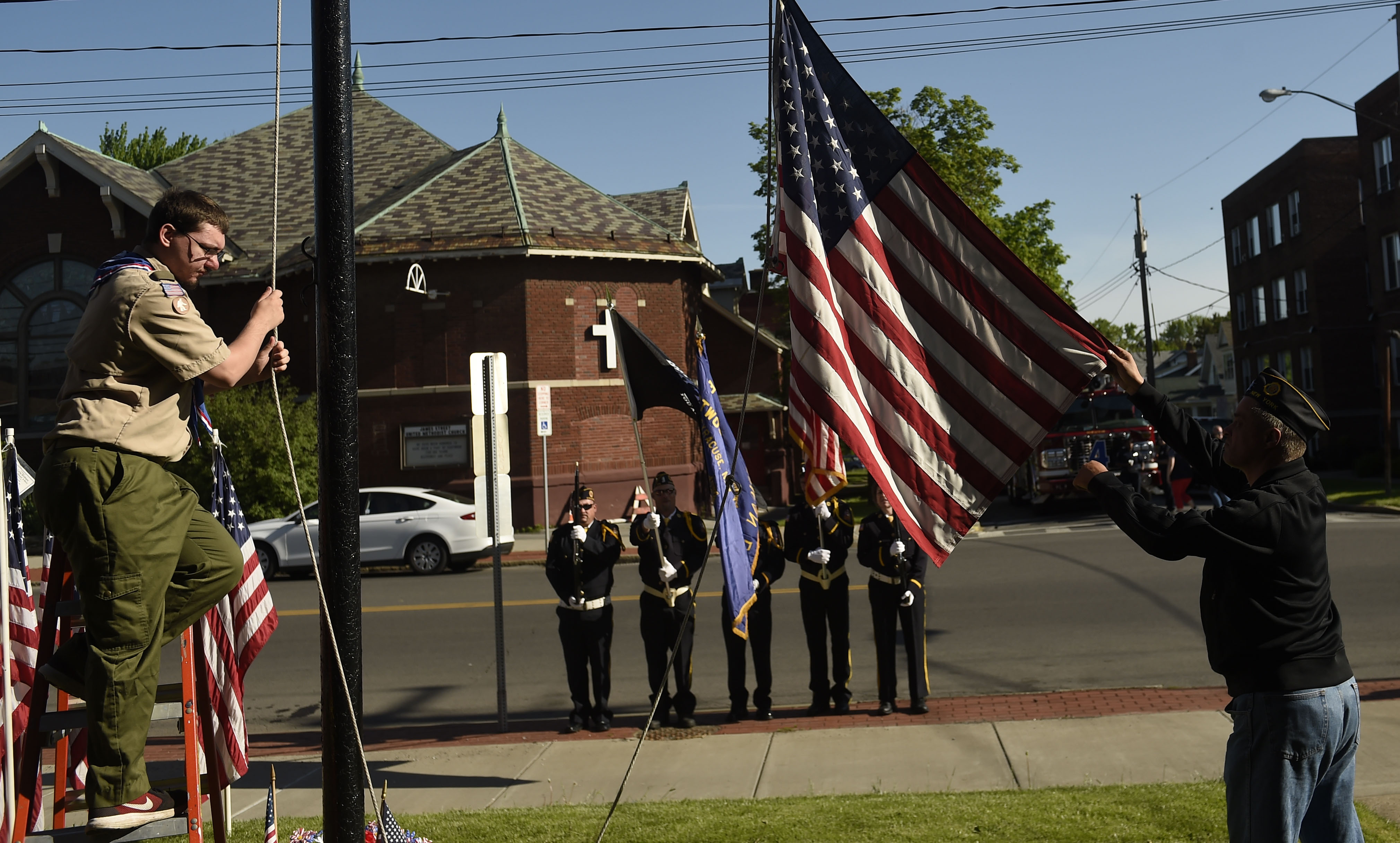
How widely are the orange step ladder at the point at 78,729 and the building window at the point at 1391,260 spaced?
128ft

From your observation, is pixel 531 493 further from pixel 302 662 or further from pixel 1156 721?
pixel 1156 721

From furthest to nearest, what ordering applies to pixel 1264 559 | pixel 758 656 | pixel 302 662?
pixel 302 662
pixel 758 656
pixel 1264 559

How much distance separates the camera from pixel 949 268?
5145mm

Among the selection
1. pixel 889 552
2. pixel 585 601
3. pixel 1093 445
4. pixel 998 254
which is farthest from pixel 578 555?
pixel 1093 445

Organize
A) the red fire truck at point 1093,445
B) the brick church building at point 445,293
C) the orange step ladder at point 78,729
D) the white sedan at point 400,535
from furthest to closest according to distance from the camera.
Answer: the brick church building at point 445,293
the red fire truck at point 1093,445
the white sedan at point 400,535
the orange step ladder at point 78,729

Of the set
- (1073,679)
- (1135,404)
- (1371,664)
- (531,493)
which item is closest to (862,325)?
(1135,404)

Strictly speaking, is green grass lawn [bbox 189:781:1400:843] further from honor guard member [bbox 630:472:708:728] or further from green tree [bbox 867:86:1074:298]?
green tree [bbox 867:86:1074:298]

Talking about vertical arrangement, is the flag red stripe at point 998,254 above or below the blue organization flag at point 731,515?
above

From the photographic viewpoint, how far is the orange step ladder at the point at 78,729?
3.32 m

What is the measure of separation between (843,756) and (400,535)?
1287 centimetres

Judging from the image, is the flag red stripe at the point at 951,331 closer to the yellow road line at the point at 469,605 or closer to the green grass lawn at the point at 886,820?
the green grass lawn at the point at 886,820

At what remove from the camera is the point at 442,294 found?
25.9 meters

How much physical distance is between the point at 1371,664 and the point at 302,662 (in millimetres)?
10437

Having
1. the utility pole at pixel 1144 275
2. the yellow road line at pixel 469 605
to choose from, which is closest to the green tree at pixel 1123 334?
the utility pole at pixel 1144 275
